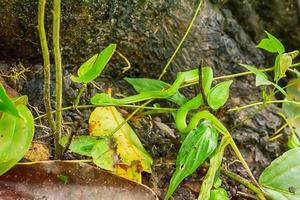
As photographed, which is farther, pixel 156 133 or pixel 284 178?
pixel 156 133

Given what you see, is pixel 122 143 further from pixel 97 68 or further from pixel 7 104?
pixel 7 104

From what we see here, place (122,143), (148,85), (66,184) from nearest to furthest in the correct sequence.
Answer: (66,184) < (122,143) < (148,85)

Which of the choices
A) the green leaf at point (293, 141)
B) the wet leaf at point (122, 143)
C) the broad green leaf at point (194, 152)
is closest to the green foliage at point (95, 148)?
the wet leaf at point (122, 143)

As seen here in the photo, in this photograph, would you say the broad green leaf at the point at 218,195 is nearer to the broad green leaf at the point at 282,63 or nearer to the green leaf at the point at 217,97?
the green leaf at the point at 217,97

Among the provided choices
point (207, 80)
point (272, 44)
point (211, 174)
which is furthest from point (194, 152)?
point (272, 44)

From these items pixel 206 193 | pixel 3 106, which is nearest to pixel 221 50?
pixel 206 193

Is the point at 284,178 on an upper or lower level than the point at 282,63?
lower
